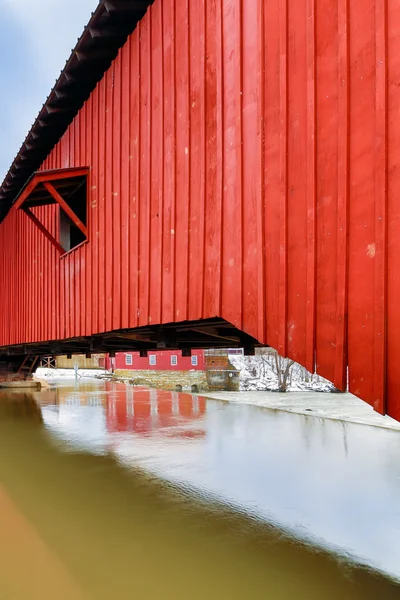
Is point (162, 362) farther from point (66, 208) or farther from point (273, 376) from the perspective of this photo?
point (66, 208)

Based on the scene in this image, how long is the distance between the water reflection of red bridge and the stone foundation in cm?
1056

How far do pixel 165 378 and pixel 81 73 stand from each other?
23.2 metres

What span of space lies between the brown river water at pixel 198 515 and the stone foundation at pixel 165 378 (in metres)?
17.4

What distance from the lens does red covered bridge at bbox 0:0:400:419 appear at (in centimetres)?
215

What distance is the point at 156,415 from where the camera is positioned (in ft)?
34.7

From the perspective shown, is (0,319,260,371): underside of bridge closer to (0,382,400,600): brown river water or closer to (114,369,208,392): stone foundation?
(0,382,400,600): brown river water

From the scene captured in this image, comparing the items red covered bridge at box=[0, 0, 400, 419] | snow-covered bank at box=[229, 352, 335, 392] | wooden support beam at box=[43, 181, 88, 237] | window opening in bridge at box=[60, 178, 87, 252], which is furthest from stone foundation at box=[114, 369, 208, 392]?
red covered bridge at box=[0, 0, 400, 419]

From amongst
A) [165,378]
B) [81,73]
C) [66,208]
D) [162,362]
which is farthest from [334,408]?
[162,362]

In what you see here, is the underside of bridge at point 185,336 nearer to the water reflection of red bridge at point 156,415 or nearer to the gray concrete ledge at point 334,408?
the water reflection of red bridge at point 156,415

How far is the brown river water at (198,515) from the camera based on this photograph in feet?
9.52

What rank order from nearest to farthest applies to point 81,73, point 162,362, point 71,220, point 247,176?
point 247,176, point 81,73, point 71,220, point 162,362

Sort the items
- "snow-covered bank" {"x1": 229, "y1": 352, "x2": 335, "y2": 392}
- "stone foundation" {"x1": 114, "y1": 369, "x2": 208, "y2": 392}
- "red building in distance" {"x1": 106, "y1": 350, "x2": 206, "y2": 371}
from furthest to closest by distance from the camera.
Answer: "red building in distance" {"x1": 106, "y1": 350, "x2": 206, "y2": 371}
"stone foundation" {"x1": 114, "y1": 369, "x2": 208, "y2": 392}
"snow-covered bank" {"x1": 229, "y1": 352, "x2": 335, "y2": 392}

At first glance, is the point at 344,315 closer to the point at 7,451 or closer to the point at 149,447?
the point at 149,447

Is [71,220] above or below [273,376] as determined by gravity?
above
